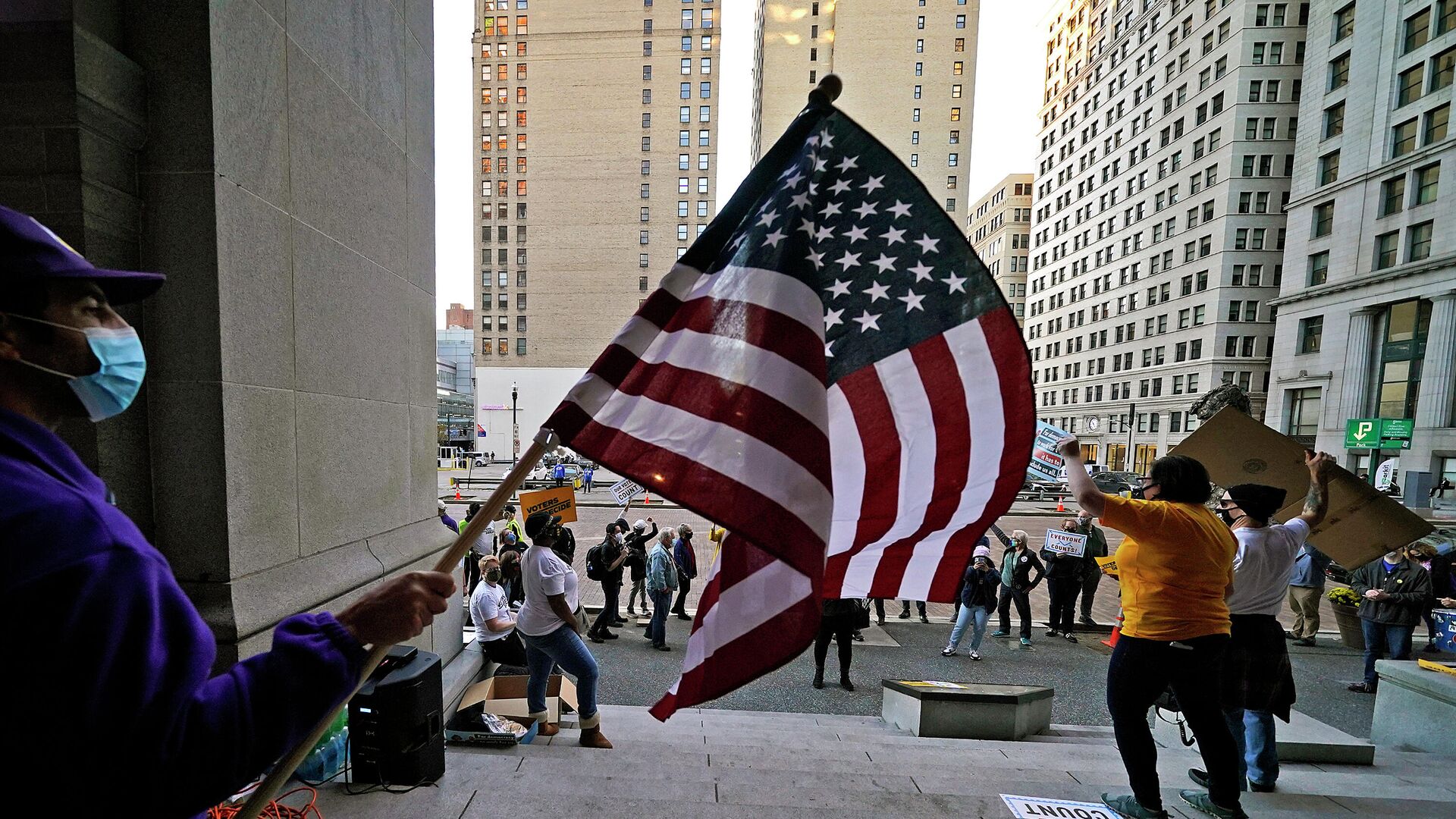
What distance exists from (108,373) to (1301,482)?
24.3 feet

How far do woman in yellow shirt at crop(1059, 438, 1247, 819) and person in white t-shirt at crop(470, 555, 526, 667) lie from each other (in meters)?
5.15

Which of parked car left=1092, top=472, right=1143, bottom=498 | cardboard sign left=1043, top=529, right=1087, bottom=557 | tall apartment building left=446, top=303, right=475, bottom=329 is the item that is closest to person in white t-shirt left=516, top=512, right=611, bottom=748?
cardboard sign left=1043, top=529, right=1087, bottom=557

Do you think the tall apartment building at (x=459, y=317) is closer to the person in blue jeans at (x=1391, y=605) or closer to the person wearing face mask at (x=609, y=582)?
the person wearing face mask at (x=609, y=582)

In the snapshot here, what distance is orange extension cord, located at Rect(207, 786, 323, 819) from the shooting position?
2895 mm

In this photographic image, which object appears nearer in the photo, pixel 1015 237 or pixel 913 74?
pixel 913 74

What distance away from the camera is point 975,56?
63.2m

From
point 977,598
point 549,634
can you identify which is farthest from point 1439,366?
point 549,634

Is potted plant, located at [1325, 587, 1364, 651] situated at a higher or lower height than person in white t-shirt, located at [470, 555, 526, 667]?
lower

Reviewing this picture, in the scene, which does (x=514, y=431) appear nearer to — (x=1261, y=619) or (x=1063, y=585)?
(x=1063, y=585)

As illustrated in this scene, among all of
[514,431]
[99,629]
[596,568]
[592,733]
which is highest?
[99,629]

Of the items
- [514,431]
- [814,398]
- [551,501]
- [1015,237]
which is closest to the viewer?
[814,398]

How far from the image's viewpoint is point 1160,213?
165ft

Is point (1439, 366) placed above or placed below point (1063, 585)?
above

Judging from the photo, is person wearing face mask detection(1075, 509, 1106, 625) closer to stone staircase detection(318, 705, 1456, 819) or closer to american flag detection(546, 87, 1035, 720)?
stone staircase detection(318, 705, 1456, 819)
